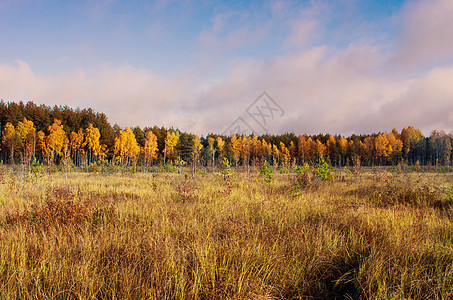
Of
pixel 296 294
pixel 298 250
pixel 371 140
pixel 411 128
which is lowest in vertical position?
pixel 296 294

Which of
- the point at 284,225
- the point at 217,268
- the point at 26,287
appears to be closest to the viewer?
the point at 26,287

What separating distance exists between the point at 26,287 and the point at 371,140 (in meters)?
69.0

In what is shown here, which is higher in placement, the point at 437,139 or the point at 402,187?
the point at 437,139

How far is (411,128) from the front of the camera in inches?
2408

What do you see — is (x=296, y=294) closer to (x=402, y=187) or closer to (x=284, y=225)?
(x=284, y=225)

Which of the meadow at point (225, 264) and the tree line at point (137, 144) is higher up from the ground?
the tree line at point (137, 144)

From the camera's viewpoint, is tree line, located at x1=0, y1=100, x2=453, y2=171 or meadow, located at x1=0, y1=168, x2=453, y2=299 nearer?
meadow, located at x1=0, y1=168, x2=453, y2=299

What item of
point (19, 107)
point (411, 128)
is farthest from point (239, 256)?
point (411, 128)

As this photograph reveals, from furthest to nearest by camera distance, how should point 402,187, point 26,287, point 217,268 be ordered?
point 402,187 → point 217,268 → point 26,287

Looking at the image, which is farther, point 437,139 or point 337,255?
point 437,139

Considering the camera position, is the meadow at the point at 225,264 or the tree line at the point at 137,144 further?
the tree line at the point at 137,144

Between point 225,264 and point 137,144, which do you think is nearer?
point 225,264

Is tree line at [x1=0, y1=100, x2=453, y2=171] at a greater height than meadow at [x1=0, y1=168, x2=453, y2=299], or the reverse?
tree line at [x1=0, y1=100, x2=453, y2=171]

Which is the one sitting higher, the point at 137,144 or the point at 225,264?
the point at 137,144
